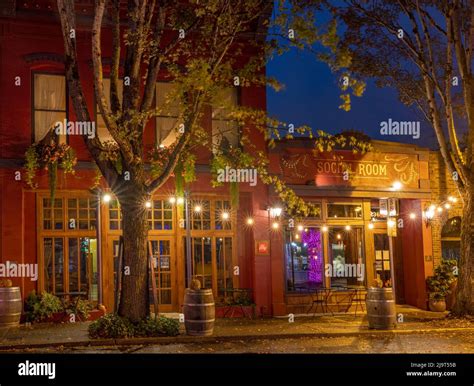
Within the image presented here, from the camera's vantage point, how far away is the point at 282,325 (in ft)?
56.5

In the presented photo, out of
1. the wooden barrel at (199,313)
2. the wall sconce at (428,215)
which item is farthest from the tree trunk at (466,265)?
the wooden barrel at (199,313)

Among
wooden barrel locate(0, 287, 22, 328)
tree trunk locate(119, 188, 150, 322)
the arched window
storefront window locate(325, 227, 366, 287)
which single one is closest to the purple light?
storefront window locate(325, 227, 366, 287)

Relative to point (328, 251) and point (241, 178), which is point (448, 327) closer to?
point (328, 251)

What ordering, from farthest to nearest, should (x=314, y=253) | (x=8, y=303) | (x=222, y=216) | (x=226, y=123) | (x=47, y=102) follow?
(x=314, y=253) → (x=226, y=123) → (x=222, y=216) → (x=47, y=102) → (x=8, y=303)

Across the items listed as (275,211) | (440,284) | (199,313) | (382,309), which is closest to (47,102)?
(275,211)

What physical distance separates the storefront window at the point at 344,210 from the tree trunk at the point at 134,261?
7591 millimetres

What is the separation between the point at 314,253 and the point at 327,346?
6.52 metres

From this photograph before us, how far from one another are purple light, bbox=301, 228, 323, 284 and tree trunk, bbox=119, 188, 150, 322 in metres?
6.67

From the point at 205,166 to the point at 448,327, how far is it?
7783 millimetres

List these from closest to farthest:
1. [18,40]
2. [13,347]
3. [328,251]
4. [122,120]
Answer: [13,347] → [122,120] → [18,40] → [328,251]

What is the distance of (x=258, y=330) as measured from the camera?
1622 centimetres

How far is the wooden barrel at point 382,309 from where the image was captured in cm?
1619

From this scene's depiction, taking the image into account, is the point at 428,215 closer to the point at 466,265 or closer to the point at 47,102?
the point at 466,265
